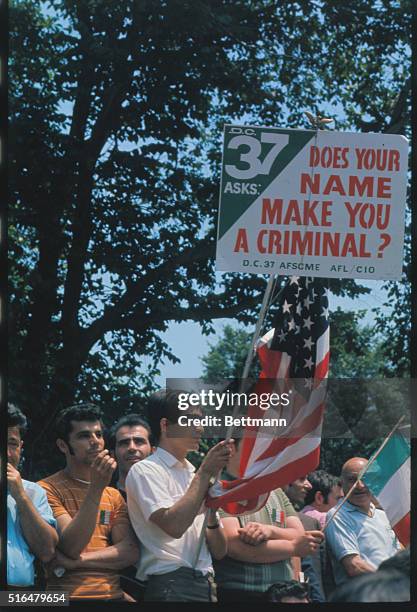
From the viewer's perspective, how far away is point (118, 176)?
336 inches

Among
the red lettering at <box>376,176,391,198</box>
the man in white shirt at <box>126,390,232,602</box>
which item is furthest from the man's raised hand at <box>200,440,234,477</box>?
the red lettering at <box>376,176,391,198</box>

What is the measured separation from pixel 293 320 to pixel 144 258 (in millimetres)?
3776

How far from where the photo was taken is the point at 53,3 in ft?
28.8

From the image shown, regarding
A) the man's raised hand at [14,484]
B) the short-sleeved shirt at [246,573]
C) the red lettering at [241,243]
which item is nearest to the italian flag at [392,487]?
the short-sleeved shirt at [246,573]

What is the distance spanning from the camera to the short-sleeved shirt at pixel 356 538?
457cm

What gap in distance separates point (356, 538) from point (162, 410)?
1035 mm

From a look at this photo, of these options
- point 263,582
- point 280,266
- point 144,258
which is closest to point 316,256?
point 280,266

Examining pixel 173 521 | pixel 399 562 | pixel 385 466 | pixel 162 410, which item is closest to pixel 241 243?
pixel 162 410

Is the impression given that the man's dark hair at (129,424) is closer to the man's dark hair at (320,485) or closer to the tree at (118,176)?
the man's dark hair at (320,485)

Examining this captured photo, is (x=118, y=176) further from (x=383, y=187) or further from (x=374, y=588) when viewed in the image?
(x=374, y=588)

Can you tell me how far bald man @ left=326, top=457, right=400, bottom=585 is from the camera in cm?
455

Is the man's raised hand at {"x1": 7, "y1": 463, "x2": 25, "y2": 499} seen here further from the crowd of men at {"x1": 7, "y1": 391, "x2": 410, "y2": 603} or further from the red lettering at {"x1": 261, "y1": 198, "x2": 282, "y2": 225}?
the red lettering at {"x1": 261, "y1": 198, "x2": 282, "y2": 225}

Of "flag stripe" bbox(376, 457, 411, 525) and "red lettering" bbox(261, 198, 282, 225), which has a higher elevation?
"red lettering" bbox(261, 198, 282, 225)

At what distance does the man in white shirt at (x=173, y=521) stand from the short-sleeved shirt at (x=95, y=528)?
9 cm
